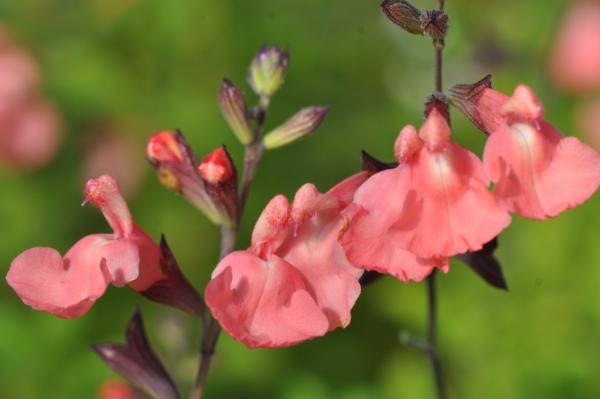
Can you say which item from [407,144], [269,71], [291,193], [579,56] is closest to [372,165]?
[407,144]

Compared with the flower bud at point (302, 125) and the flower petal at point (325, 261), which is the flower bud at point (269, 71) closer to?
the flower bud at point (302, 125)

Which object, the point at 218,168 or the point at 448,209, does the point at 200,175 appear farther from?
the point at 448,209

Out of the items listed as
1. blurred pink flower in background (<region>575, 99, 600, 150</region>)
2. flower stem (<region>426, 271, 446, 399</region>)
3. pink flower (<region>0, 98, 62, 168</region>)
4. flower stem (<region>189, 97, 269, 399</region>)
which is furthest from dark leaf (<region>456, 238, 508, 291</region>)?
pink flower (<region>0, 98, 62, 168</region>)

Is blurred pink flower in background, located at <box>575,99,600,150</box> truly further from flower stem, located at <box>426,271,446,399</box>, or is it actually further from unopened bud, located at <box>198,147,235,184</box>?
unopened bud, located at <box>198,147,235,184</box>

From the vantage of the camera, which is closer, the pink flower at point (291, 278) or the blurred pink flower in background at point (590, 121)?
the pink flower at point (291, 278)

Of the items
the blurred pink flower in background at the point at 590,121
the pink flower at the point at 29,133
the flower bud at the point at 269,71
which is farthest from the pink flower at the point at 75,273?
the blurred pink flower in background at the point at 590,121
